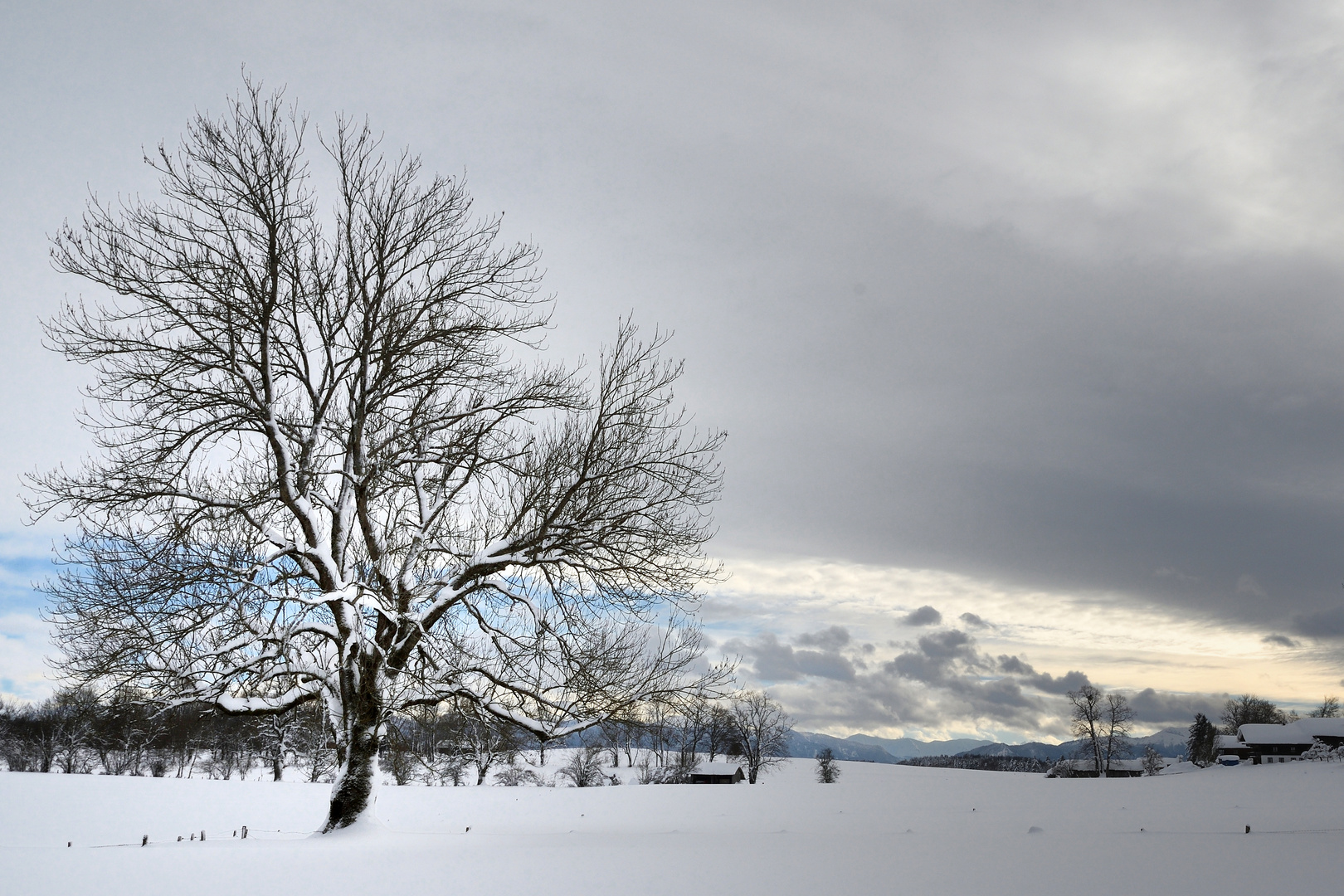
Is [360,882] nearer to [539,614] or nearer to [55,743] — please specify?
[539,614]

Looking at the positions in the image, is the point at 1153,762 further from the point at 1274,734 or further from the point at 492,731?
the point at 492,731

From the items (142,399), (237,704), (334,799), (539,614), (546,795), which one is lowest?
(546,795)

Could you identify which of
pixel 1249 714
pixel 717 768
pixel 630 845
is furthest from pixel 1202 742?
pixel 630 845

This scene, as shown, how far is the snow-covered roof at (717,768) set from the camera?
211 feet

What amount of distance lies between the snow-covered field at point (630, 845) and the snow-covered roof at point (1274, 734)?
196 feet

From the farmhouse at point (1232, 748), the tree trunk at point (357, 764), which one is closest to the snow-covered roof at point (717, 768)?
the farmhouse at point (1232, 748)

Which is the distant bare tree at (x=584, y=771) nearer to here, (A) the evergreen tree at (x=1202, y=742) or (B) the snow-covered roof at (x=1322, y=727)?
(A) the evergreen tree at (x=1202, y=742)

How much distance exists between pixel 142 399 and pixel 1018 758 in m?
122

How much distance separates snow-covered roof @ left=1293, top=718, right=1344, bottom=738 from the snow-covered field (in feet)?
204

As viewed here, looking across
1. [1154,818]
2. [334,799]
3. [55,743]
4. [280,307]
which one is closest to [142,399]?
[280,307]

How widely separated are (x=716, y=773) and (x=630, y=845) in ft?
184

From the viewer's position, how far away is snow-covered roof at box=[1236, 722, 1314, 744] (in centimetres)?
7706

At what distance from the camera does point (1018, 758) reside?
358 ft

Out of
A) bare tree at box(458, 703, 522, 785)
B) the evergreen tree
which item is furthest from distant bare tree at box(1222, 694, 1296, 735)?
bare tree at box(458, 703, 522, 785)
